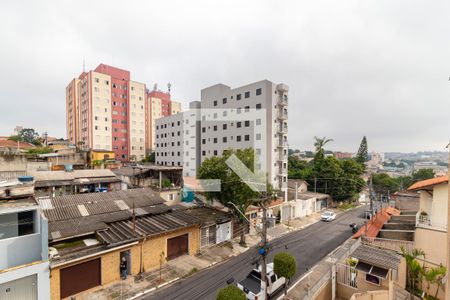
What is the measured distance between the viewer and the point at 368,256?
464 inches

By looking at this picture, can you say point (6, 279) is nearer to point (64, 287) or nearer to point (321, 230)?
point (64, 287)

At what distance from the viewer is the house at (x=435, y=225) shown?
49.6ft

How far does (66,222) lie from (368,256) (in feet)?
65.8

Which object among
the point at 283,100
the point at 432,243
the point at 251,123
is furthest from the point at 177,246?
the point at 283,100

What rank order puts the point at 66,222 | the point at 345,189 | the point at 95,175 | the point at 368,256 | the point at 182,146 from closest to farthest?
1. the point at 368,256
2. the point at 66,222
3. the point at 95,175
4. the point at 345,189
5. the point at 182,146

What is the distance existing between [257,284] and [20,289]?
12.9 m

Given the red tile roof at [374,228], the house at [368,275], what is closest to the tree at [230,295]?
the house at [368,275]

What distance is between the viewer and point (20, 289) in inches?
425

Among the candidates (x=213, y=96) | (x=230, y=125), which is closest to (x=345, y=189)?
(x=230, y=125)

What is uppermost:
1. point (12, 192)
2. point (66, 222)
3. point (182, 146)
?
point (182, 146)

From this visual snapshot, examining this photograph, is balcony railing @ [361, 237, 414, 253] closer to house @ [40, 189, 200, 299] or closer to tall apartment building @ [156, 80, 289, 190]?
house @ [40, 189, 200, 299]

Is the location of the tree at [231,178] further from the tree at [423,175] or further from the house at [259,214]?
the tree at [423,175]

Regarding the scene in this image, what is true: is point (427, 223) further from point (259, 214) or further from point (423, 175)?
point (423, 175)

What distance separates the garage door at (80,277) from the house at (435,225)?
23205mm
